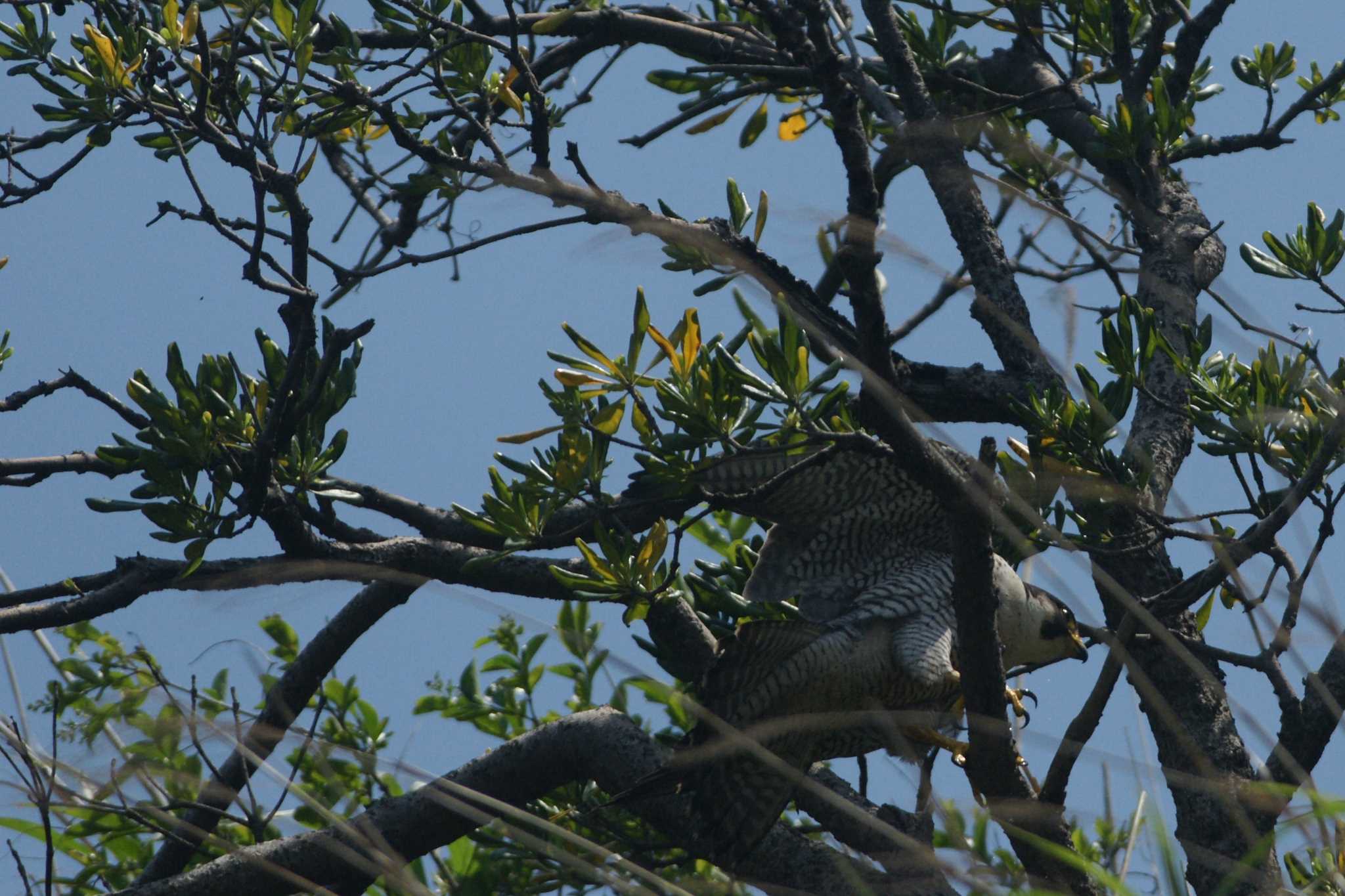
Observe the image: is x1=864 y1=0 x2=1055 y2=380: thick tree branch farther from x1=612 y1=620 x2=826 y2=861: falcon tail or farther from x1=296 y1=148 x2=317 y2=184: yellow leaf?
x1=296 y1=148 x2=317 y2=184: yellow leaf

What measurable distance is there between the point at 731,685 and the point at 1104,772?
1.19m

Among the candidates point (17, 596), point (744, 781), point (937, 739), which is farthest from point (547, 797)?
point (17, 596)

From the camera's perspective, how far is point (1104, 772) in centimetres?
196

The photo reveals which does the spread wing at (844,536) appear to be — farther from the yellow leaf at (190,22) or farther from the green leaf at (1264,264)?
the yellow leaf at (190,22)

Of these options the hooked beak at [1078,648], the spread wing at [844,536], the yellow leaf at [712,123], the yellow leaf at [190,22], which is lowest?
the hooked beak at [1078,648]

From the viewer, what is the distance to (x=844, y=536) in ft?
11.5

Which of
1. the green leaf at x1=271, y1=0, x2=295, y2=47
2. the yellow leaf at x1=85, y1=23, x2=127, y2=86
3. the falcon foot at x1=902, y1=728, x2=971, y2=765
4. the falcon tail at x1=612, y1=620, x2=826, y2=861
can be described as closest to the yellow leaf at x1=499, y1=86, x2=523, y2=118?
the green leaf at x1=271, y1=0, x2=295, y2=47

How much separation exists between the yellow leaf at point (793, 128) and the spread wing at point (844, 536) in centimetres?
168

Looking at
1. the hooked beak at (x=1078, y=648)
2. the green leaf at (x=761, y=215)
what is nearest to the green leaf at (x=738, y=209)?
the green leaf at (x=761, y=215)

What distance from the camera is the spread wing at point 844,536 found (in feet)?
10.7

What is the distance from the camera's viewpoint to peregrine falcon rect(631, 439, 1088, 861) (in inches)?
117

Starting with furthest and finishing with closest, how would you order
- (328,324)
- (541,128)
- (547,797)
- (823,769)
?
(547,797)
(823,769)
(328,324)
(541,128)

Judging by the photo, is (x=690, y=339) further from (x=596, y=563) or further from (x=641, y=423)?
(x=596, y=563)

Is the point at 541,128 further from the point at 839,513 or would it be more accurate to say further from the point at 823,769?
the point at 823,769
